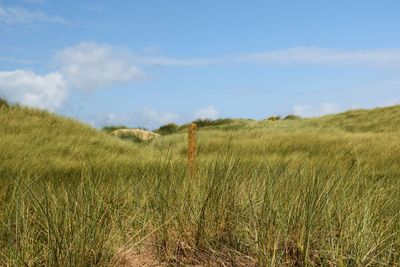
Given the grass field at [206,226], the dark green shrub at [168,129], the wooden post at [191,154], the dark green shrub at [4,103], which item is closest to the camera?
the grass field at [206,226]

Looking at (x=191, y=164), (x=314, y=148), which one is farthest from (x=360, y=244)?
(x=314, y=148)

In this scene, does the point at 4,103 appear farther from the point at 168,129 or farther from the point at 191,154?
the point at 168,129

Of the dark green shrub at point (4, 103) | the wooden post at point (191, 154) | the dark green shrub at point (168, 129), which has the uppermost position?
the dark green shrub at point (4, 103)

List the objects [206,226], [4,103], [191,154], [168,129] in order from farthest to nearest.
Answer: [168,129], [4,103], [191,154], [206,226]

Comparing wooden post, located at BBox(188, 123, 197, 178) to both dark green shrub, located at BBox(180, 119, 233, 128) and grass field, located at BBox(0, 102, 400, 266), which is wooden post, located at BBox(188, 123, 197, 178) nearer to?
grass field, located at BBox(0, 102, 400, 266)

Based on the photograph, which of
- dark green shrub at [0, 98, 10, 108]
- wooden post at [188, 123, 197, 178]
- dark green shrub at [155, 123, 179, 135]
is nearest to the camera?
wooden post at [188, 123, 197, 178]

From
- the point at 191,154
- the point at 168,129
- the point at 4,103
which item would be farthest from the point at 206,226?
the point at 168,129

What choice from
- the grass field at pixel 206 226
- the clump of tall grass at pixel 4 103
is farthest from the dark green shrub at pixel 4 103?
the grass field at pixel 206 226

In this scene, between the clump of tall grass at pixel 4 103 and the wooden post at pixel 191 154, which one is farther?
the clump of tall grass at pixel 4 103

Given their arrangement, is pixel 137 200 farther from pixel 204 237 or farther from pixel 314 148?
pixel 314 148

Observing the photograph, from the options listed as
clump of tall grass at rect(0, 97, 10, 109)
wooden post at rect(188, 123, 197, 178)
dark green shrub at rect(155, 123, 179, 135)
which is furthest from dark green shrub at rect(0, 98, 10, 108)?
dark green shrub at rect(155, 123, 179, 135)

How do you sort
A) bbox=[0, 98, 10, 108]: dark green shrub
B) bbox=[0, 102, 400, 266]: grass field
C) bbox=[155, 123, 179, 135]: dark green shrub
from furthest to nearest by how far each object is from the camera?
bbox=[155, 123, 179, 135]: dark green shrub, bbox=[0, 98, 10, 108]: dark green shrub, bbox=[0, 102, 400, 266]: grass field

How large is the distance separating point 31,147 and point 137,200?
226 inches

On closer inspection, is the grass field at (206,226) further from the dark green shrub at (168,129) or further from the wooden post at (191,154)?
the dark green shrub at (168,129)
